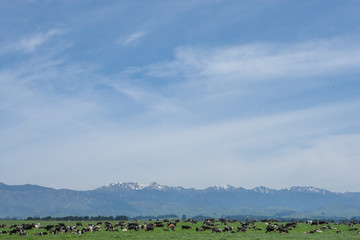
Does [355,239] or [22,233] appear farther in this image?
[22,233]

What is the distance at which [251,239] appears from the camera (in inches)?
1754

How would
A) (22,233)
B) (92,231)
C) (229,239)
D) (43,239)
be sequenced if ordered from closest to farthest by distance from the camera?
1. (229,239)
2. (43,239)
3. (22,233)
4. (92,231)

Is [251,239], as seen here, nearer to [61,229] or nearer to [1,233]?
[61,229]

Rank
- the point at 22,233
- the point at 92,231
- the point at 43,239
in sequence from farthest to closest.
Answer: the point at 92,231 < the point at 22,233 < the point at 43,239

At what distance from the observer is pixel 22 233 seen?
57.0 metres

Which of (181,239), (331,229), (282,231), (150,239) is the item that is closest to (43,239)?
(150,239)

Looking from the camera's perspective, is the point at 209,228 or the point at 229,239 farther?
the point at 209,228

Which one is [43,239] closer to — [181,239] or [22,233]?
[22,233]

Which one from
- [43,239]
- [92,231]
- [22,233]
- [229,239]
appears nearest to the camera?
[229,239]

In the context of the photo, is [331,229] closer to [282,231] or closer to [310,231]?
[310,231]

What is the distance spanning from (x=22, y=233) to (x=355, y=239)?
44.9 metres

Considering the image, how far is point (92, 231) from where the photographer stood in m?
61.2

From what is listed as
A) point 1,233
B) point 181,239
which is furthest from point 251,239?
point 1,233

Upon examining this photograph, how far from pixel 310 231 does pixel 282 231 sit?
4.78m
